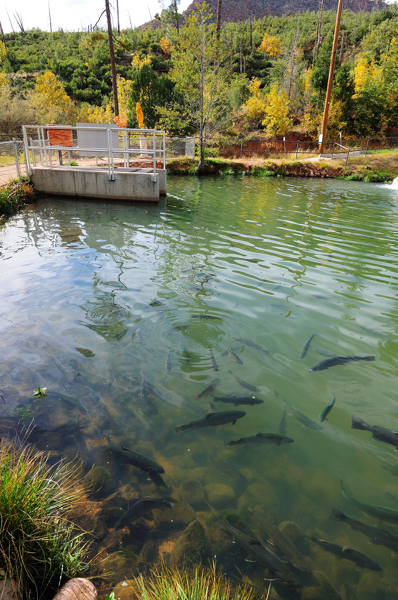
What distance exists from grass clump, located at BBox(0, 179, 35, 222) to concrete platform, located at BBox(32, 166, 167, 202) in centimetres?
78

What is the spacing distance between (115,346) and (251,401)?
215 centimetres

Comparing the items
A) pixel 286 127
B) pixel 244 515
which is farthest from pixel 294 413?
pixel 286 127

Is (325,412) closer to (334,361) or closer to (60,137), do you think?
(334,361)

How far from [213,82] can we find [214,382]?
90.3 feet

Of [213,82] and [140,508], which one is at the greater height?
[213,82]

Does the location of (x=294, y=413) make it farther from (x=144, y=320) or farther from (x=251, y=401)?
(x=144, y=320)

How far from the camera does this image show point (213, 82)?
87.4 ft

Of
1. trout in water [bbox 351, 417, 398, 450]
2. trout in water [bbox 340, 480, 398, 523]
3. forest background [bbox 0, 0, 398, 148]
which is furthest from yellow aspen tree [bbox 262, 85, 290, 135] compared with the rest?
trout in water [bbox 340, 480, 398, 523]

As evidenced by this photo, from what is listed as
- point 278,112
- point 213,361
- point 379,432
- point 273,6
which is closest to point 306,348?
point 213,361

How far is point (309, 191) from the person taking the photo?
70.2ft

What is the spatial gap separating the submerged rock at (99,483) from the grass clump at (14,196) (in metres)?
11.1

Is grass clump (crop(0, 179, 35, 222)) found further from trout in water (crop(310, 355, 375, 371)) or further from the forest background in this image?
the forest background

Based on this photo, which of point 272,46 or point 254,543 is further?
point 272,46

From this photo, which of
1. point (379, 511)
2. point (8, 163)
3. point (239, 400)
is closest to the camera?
point (379, 511)
